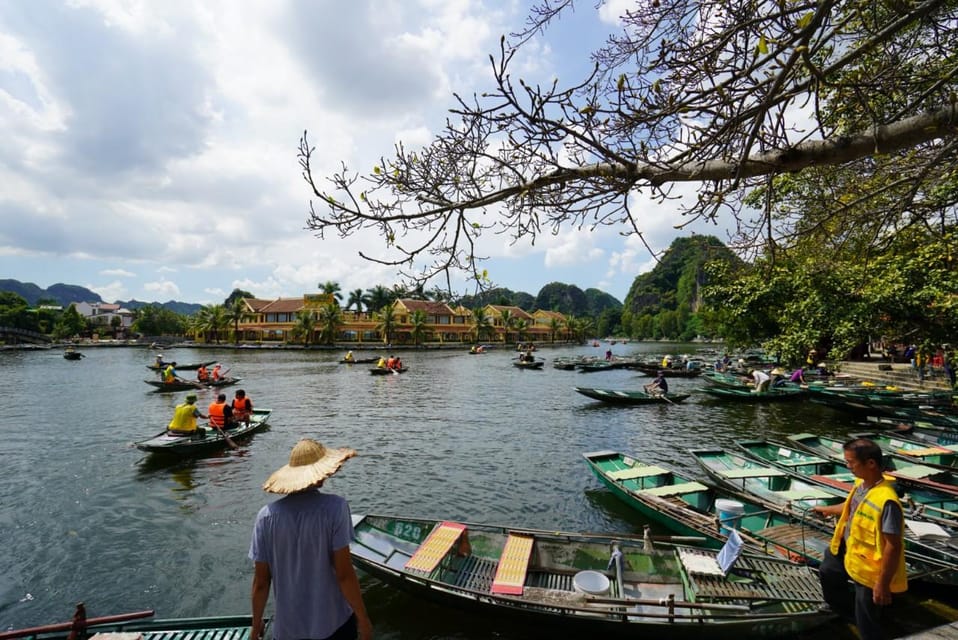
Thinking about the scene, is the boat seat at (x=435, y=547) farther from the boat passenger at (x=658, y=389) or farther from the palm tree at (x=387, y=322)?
the palm tree at (x=387, y=322)

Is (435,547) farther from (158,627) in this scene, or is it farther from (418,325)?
(418,325)

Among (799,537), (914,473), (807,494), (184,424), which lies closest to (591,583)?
(799,537)

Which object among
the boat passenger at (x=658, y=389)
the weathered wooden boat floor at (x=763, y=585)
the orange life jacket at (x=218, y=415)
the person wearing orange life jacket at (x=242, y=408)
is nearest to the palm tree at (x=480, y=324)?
the boat passenger at (x=658, y=389)

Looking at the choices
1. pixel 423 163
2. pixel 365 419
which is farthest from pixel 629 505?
pixel 365 419

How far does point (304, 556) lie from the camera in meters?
3.15

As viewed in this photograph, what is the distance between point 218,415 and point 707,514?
43.6 ft

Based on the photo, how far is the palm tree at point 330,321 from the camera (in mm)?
67688

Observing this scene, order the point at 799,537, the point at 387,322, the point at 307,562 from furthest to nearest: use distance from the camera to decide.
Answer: the point at 387,322 → the point at 799,537 → the point at 307,562

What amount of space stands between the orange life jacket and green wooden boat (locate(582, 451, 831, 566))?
1091 centimetres

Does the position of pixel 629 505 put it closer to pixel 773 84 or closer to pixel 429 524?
pixel 429 524

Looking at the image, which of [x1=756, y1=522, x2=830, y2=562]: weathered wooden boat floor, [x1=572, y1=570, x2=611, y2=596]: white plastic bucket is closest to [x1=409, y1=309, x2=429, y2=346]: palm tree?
[x1=756, y1=522, x2=830, y2=562]: weathered wooden boat floor

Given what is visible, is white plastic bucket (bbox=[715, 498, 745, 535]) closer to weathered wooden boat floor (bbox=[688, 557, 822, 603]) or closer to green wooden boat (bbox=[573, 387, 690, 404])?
weathered wooden boat floor (bbox=[688, 557, 822, 603])

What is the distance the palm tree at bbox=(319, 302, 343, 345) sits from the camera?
67688 millimetres

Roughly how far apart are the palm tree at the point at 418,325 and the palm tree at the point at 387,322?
2967 millimetres
